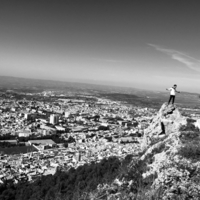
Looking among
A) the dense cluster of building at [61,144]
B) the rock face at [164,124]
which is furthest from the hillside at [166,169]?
the dense cluster of building at [61,144]

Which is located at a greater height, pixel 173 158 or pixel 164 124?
pixel 164 124

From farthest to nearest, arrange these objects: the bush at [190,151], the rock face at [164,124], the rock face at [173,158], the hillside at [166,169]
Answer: the rock face at [164,124], the bush at [190,151], the rock face at [173,158], the hillside at [166,169]

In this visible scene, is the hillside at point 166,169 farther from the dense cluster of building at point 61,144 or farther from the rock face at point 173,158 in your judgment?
the dense cluster of building at point 61,144

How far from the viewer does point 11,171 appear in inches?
854

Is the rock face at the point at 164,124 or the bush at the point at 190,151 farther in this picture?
the rock face at the point at 164,124

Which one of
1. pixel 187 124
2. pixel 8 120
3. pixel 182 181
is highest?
pixel 187 124

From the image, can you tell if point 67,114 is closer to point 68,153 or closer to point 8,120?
point 8,120

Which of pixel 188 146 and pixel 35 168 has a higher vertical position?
pixel 188 146

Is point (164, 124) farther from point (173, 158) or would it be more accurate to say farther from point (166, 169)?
point (166, 169)

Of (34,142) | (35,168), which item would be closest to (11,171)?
(35,168)

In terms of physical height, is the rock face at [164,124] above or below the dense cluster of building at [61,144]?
above

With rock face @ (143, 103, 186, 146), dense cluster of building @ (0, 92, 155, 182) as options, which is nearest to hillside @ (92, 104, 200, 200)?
rock face @ (143, 103, 186, 146)

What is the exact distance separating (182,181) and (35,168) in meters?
21.7

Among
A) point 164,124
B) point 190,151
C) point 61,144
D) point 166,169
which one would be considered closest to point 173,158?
point 190,151
